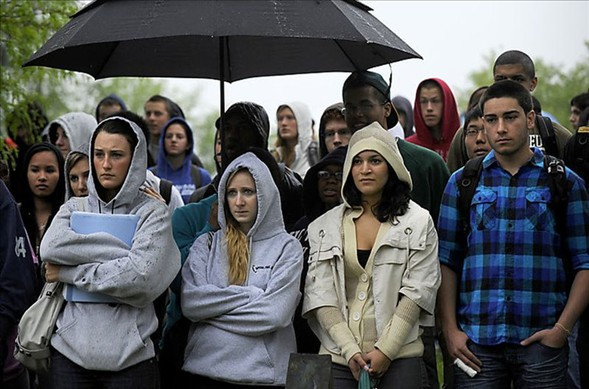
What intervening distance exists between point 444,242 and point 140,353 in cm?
→ 184

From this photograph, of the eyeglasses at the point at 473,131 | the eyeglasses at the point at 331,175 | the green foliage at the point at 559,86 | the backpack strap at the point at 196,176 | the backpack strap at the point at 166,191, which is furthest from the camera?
the green foliage at the point at 559,86

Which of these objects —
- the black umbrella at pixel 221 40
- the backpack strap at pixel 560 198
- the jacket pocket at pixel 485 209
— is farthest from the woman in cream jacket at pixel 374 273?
the black umbrella at pixel 221 40

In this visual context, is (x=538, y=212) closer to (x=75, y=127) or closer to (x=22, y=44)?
(x=75, y=127)

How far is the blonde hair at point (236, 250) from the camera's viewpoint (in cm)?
628

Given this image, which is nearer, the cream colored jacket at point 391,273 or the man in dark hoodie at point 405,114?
the cream colored jacket at point 391,273

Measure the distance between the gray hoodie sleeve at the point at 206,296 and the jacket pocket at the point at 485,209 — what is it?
4.30 feet

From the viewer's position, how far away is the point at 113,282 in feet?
19.1

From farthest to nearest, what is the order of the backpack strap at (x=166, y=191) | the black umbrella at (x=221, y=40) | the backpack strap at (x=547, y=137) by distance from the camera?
the backpack strap at (x=166, y=191)
the backpack strap at (x=547, y=137)
the black umbrella at (x=221, y=40)

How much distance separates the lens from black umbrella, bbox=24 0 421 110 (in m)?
5.75

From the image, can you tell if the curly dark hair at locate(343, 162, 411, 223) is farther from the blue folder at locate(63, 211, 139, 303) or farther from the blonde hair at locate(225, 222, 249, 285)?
the blue folder at locate(63, 211, 139, 303)

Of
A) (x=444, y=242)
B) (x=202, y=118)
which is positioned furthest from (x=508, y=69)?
(x=202, y=118)

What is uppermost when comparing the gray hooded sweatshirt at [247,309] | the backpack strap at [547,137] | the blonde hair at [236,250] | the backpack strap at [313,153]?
the backpack strap at [547,137]

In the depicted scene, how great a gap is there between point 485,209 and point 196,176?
14.9 feet

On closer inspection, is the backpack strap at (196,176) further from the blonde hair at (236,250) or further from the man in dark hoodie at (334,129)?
the blonde hair at (236,250)
